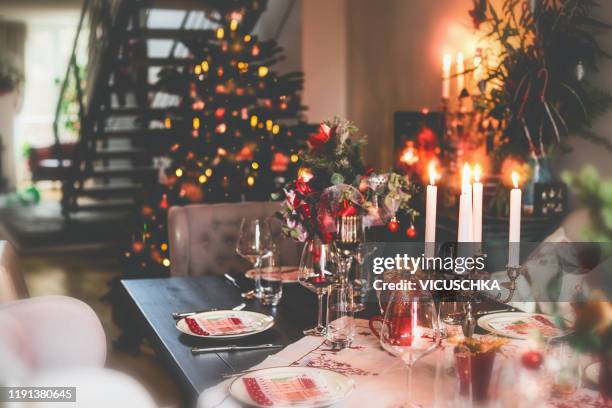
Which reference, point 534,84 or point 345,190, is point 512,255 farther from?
point 534,84

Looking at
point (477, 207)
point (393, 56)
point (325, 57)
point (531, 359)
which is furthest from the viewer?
point (325, 57)

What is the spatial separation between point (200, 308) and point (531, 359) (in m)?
1.24

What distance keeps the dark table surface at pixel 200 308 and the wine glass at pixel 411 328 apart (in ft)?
1.20

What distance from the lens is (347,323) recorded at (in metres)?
→ 1.67

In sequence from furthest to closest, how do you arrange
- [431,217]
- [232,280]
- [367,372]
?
[232,280]
[431,217]
[367,372]

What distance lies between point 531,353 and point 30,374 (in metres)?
0.89

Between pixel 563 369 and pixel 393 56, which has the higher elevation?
pixel 393 56

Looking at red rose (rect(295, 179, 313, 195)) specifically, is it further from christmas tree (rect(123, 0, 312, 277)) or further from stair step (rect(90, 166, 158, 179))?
stair step (rect(90, 166, 158, 179))

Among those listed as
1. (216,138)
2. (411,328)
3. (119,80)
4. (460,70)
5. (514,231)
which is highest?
(119,80)

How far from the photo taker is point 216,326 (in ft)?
5.94

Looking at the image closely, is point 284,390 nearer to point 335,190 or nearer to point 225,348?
point 225,348

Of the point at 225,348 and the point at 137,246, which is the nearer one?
the point at 225,348

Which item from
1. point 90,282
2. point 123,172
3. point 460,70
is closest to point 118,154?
point 123,172

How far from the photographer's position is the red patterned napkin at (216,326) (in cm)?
175
